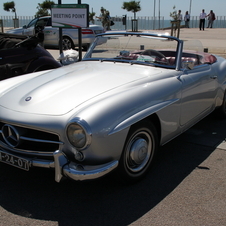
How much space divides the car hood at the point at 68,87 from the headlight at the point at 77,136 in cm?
22

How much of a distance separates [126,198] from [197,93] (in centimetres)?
176

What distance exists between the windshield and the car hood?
24cm

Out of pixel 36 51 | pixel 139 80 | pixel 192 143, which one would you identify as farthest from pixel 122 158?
pixel 36 51

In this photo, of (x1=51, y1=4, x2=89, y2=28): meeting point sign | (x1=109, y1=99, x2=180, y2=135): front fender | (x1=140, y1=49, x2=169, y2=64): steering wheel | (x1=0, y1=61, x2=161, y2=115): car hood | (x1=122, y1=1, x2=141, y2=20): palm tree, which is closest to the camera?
(x1=109, y1=99, x2=180, y2=135): front fender

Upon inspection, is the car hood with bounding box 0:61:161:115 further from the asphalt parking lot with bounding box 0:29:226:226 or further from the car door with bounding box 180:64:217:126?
the asphalt parking lot with bounding box 0:29:226:226

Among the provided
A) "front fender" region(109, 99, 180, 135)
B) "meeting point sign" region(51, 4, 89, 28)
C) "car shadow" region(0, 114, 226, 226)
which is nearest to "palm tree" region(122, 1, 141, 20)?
"meeting point sign" region(51, 4, 89, 28)

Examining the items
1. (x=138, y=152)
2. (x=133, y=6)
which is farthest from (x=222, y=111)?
(x=133, y=6)

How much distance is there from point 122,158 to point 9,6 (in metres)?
48.2

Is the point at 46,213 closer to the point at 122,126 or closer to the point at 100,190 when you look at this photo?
the point at 100,190

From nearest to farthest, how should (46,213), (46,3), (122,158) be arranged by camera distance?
1. (46,213)
2. (122,158)
3. (46,3)

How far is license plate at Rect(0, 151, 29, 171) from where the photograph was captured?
2.83 meters

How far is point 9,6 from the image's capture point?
150 feet

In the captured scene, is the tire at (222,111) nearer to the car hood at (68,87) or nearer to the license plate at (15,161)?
the car hood at (68,87)

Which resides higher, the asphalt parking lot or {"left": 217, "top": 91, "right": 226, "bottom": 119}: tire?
{"left": 217, "top": 91, "right": 226, "bottom": 119}: tire
